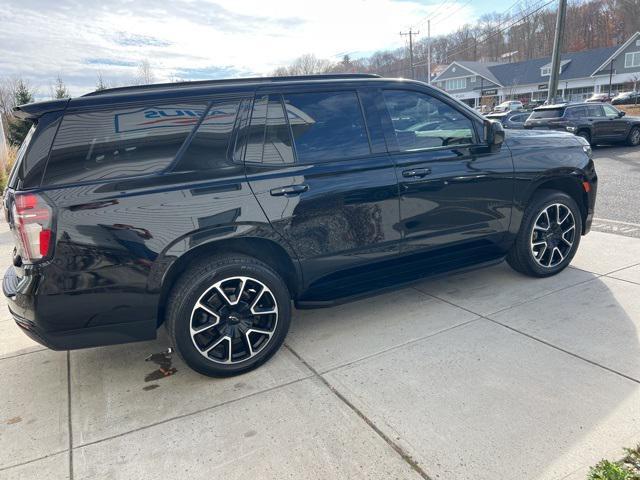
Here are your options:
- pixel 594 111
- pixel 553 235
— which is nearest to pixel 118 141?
pixel 553 235

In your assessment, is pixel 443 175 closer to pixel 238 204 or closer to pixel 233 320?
pixel 238 204

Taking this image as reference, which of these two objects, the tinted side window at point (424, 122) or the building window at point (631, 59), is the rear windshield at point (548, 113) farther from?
the building window at point (631, 59)

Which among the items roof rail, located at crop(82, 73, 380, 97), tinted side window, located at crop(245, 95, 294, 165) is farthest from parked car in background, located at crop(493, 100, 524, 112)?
tinted side window, located at crop(245, 95, 294, 165)

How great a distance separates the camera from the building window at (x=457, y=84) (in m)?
69.2

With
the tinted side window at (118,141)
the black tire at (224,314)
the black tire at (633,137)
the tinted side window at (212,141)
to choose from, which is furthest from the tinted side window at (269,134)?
the black tire at (633,137)

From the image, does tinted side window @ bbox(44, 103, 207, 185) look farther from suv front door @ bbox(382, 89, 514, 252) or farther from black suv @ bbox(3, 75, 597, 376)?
suv front door @ bbox(382, 89, 514, 252)

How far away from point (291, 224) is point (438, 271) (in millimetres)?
1449

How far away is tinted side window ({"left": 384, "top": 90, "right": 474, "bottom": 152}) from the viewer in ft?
11.8

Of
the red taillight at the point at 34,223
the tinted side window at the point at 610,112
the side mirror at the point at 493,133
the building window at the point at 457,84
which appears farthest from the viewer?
the building window at the point at 457,84

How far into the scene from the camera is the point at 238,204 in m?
2.95

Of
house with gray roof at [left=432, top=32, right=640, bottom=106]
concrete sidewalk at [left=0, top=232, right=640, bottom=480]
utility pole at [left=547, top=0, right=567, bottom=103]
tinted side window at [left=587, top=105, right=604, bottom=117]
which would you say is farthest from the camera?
house with gray roof at [left=432, top=32, right=640, bottom=106]

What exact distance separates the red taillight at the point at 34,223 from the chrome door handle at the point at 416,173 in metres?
2.38

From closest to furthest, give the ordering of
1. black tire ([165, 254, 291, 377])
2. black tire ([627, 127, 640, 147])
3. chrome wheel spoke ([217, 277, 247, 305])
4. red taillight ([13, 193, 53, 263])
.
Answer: red taillight ([13, 193, 53, 263]) < black tire ([165, 254, 291, 377]) < chrome wheel spoke ([217, 277, 247, 305]) < black tire ([627, 127, 640, 147])

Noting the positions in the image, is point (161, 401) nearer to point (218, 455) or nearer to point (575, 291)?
point (218, 455)
